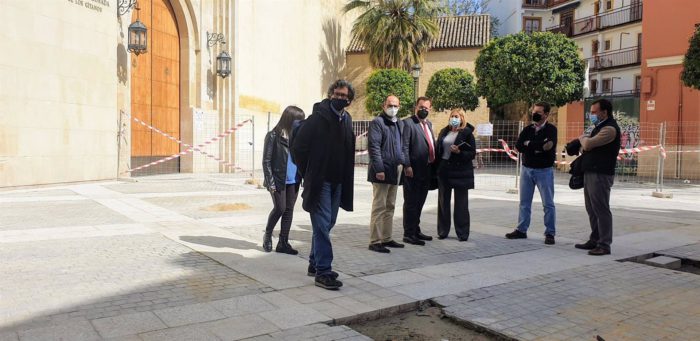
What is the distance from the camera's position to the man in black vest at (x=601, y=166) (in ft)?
21.2

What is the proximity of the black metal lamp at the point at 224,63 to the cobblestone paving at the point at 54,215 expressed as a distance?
973cm

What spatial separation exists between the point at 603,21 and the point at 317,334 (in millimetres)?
36274

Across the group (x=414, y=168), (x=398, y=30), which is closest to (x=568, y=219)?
(x=414, y=168)

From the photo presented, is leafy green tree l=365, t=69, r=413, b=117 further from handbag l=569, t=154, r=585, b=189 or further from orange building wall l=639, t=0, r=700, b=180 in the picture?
handbag l=569, t=154, r=585, b=189

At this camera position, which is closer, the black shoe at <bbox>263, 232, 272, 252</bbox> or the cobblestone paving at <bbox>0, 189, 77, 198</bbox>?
the black shoe at <bbox>263, 232, 272, 252</bbox>

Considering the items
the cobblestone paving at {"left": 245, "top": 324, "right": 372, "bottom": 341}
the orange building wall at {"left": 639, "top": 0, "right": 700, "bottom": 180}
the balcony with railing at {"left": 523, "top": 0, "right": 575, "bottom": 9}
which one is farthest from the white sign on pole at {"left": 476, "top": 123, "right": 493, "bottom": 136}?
the balcony with railing at {"left": 523, "top": 0, "right": 575, "bottom": 9}

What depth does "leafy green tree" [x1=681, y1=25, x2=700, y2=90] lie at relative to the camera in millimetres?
16594

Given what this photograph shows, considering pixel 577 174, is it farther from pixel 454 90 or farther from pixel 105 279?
pixel 454 90

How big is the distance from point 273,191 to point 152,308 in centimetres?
224

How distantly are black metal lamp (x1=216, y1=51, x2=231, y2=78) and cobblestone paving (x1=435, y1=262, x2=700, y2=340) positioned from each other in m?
15.6

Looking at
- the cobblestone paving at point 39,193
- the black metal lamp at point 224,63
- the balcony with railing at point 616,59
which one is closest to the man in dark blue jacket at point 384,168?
the cobblestone paving at point 39,193

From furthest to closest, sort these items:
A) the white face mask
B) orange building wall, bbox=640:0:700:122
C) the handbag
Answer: orange building wall, bbox=640:0:700:122 → the handbag → the white face mask

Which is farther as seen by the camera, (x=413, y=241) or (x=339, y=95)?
(x=413, y=241)

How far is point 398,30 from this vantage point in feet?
102
